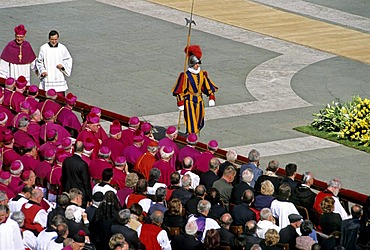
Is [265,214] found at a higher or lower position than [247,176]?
higher

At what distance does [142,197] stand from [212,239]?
216 centimetres

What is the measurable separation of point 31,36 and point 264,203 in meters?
15.2

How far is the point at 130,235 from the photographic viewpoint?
15.5 m

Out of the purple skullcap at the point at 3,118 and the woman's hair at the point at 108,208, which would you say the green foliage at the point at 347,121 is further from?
the woman's hair at the point at 108,208

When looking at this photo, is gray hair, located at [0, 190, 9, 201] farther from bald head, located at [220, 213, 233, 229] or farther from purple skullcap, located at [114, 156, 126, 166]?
bald head, located at [220, 213, 233, 229]

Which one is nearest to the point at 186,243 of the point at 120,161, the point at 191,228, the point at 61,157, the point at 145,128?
the point at 191,228

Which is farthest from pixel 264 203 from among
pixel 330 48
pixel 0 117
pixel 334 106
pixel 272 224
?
pixel 330 48

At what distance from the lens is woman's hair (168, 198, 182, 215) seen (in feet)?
53.1

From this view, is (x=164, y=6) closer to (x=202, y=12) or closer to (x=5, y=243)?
(x=202, y=12)

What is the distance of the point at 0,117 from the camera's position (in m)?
20.2

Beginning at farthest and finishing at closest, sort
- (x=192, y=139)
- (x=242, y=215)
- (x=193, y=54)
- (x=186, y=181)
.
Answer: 1. (x=193, y=54)
2. (x=192, y=139)
3. (x=186, y=181)
4. (x=242, y=215)

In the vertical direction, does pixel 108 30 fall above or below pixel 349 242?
below

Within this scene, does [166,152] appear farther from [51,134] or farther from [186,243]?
[186,243]

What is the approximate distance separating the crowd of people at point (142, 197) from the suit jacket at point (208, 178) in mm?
15
